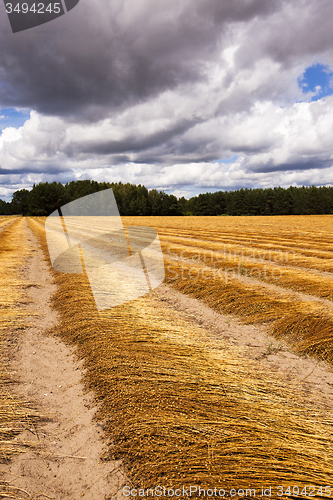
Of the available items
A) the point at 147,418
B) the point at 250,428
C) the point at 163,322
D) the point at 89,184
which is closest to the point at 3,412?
the point at 147,418

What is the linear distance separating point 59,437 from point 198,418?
5.16 ft

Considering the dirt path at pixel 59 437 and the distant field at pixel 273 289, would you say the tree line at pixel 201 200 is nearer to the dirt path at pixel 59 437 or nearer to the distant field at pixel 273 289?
the distant field at pixel 273 289

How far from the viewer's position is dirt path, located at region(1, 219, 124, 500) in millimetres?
2471

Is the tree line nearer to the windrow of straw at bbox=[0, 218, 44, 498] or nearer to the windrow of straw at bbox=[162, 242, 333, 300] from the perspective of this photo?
the windrow of straw at bbox=[162, 242, 333, 300]

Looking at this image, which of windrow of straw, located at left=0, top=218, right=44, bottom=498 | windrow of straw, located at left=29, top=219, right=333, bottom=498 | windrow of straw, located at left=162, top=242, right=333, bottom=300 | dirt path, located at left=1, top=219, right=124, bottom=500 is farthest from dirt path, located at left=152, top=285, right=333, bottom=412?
windrow of straw, located at left=0, top=218, right=44, bottom=498

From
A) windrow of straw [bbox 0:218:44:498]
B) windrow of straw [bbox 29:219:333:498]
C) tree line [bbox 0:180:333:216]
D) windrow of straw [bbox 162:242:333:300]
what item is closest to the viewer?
windrow of straw [bbox 29:219:333:498]

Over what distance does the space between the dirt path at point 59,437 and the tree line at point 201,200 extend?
96.9 meters

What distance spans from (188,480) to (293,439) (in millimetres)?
1214

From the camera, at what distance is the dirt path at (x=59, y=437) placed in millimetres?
2471

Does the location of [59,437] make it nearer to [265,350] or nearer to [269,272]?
[265,350]

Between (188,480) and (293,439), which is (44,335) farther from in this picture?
(293,439)

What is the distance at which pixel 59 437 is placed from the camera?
298 centimetres

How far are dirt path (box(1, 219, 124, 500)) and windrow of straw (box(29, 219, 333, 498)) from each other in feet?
0.55

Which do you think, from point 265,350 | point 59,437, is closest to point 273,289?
point 265,350
